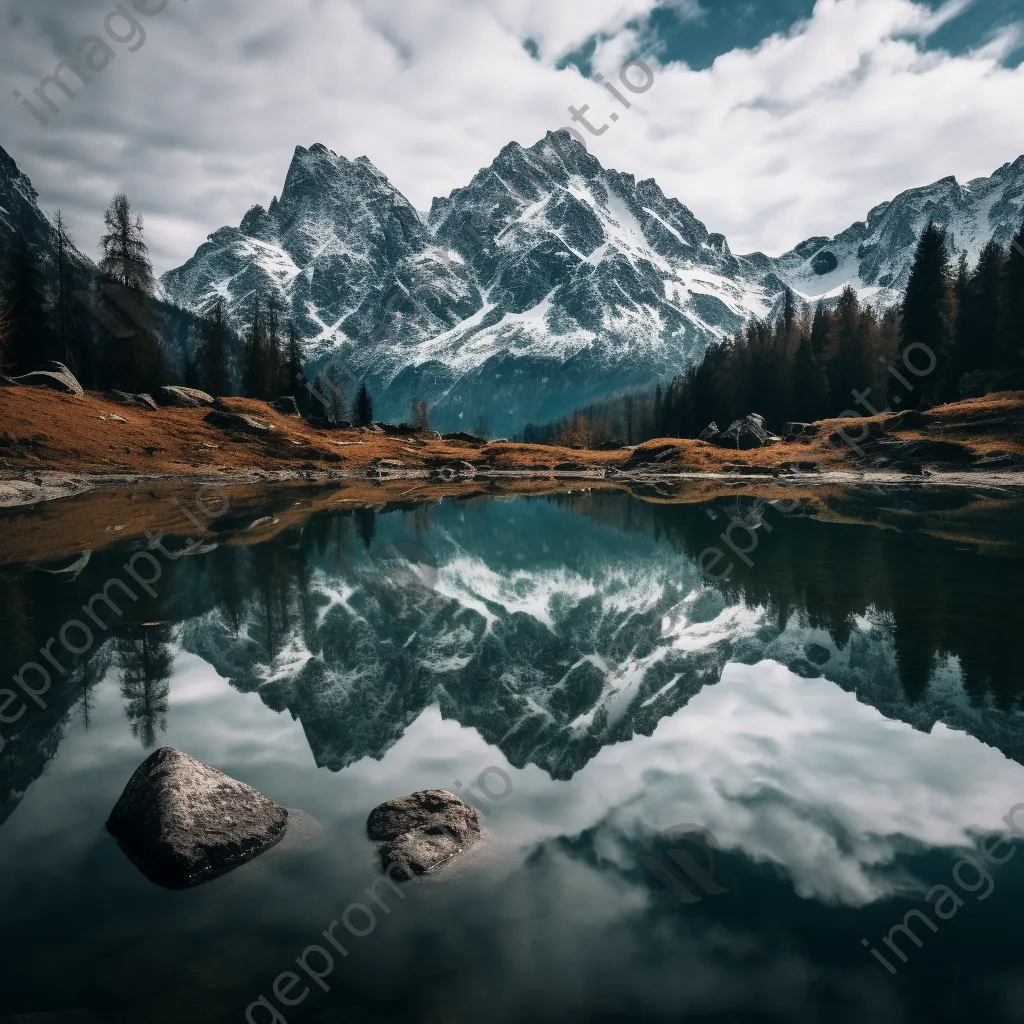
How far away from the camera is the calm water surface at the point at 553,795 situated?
718 centimetres

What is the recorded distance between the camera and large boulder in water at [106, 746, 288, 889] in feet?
29.6

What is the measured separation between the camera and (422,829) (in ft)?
32.4

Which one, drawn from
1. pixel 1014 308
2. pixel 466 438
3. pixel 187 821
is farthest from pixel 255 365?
pixel 187 821

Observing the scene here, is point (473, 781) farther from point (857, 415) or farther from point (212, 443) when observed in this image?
point (857, 415)

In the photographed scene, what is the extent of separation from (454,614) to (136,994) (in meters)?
18.9

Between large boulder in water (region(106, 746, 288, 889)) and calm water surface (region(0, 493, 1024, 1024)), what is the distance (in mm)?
318

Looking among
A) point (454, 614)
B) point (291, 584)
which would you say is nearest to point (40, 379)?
point (291, 584)

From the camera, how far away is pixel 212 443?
89875 mm

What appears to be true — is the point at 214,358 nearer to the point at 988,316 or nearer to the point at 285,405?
the point at 285,405

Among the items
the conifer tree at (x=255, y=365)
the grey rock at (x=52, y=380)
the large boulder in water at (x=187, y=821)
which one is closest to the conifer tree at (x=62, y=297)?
the grey rock at (x=52, y=380)

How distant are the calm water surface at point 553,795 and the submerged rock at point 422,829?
1.16ft

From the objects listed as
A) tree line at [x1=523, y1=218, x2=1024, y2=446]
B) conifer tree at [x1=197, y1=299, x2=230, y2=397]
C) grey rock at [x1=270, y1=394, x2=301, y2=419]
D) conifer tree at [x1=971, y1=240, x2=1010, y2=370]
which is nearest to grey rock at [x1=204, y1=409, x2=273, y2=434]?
grey rock at [x1=270, y1=394, x2=301, y2=419]

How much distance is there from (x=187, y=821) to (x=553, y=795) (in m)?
5.88

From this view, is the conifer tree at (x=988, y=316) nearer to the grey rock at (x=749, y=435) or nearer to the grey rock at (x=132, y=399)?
the grey rock at (x=749, y=435)
